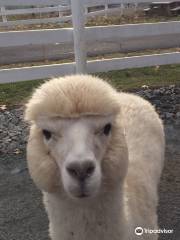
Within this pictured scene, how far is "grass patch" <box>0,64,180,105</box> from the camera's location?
6.88 metres

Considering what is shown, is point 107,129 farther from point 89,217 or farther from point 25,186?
point 25,186

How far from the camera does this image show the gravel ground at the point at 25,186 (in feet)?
12.3

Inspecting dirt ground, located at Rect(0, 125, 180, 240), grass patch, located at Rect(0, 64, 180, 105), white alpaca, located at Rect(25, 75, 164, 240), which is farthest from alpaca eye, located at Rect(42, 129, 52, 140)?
grass patch, located at Rect(0, 64, 180, 105)

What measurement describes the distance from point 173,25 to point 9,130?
272cm

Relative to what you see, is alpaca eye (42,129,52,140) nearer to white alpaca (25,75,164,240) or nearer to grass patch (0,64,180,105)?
white alpaca (25,75,164,240)

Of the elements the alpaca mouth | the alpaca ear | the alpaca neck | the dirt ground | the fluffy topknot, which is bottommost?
the dirt ground

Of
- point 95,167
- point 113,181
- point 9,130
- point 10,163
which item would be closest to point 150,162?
point 113,181

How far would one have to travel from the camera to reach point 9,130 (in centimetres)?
565

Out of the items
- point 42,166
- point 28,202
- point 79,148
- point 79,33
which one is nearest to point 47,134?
point 42,166

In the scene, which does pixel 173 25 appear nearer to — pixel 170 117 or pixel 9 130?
pixel 170 117

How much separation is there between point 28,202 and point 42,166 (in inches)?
77.4

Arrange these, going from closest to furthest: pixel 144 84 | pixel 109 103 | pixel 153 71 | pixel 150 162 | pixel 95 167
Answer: pixel 95 167
pixel 109 103
pixel 150 162
pixel 144 84
pixel 153 71

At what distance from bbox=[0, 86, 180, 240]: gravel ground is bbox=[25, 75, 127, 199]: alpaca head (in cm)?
147

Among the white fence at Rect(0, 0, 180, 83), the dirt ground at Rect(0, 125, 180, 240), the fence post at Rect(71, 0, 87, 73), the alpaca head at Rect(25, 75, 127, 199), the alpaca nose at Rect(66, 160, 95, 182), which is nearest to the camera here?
the alpaca nose at Rect(66, 160, 95, 182)
